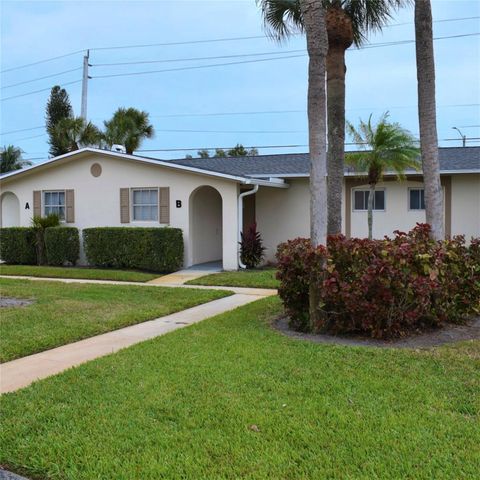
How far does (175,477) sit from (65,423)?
4.20 feet

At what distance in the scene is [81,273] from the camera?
579 inches

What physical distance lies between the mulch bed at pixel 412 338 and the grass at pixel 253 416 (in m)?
0.42

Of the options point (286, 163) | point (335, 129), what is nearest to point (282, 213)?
point (286, 163)

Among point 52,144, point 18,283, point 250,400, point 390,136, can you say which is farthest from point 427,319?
point 52,144

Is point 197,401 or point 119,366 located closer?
point 197,401

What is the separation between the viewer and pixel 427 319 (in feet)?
24.2

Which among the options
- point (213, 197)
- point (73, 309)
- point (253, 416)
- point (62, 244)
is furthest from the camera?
point (213, 197)

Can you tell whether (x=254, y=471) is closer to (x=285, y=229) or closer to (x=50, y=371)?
(x=50, y=371)

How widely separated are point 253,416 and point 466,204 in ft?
43.4

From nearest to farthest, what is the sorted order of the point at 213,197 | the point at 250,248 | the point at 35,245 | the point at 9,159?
the point at 250,248
the point at 35,245
the point at 213,197
the point at 9,159

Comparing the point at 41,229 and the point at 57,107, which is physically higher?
the point at 57,107

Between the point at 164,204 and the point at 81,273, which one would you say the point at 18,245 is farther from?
the point at 164,204

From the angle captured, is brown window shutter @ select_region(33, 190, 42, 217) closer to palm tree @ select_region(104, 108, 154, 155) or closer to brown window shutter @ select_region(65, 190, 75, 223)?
brown window shutter @ select_region(65, 190, 75, 223)

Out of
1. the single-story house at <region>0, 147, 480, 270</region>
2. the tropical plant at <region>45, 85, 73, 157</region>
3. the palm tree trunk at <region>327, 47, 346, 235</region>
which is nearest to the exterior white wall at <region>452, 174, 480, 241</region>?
the single-story house at <region>0, 147, 480, 270</region>
